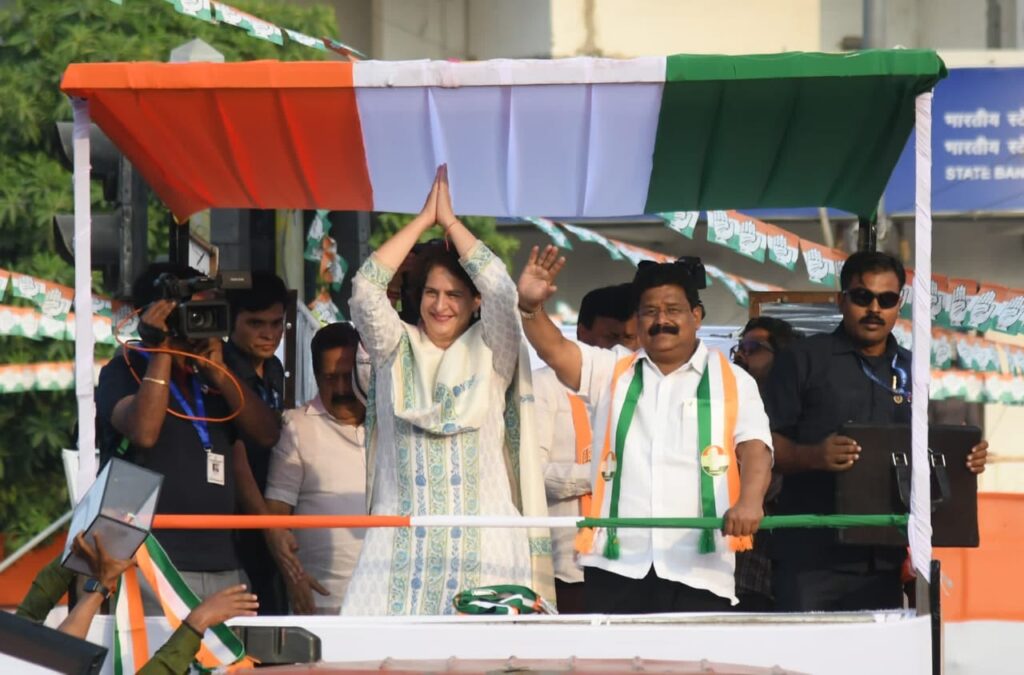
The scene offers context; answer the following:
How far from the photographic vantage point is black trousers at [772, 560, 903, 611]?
7.15 metres

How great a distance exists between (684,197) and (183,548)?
2.42 metres

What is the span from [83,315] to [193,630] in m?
1.64

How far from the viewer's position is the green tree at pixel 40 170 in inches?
568

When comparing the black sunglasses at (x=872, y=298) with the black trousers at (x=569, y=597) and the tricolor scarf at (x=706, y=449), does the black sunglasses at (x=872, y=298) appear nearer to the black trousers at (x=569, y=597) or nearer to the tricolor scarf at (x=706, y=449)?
the tricolor scarf at (x=706, y=449)

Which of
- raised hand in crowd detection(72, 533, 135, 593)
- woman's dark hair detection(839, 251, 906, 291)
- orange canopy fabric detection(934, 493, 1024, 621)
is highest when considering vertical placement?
woman's dark hair detection(839, 251, 906, 291)

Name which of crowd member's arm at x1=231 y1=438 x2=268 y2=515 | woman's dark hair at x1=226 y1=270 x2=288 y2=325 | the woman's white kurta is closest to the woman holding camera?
the woman's white kurta

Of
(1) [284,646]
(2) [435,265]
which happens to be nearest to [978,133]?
(2) [435,265]

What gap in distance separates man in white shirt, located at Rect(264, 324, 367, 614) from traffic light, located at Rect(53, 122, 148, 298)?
1.50 metres

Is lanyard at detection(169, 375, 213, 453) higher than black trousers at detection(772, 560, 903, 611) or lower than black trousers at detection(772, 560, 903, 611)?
higher

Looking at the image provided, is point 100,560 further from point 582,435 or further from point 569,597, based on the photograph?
point 582,435

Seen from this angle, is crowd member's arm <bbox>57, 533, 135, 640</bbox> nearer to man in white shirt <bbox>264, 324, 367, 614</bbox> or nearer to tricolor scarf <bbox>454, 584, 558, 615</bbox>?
tricolor scarf <bbox>454, 584, 558, 615</bbox>

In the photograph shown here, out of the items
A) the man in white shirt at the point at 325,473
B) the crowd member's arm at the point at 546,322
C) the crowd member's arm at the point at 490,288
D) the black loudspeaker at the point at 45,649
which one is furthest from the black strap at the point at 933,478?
the black loudspeaker at the point at 45,649

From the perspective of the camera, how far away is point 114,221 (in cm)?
962

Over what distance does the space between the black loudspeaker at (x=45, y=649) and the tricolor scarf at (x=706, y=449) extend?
251cm
